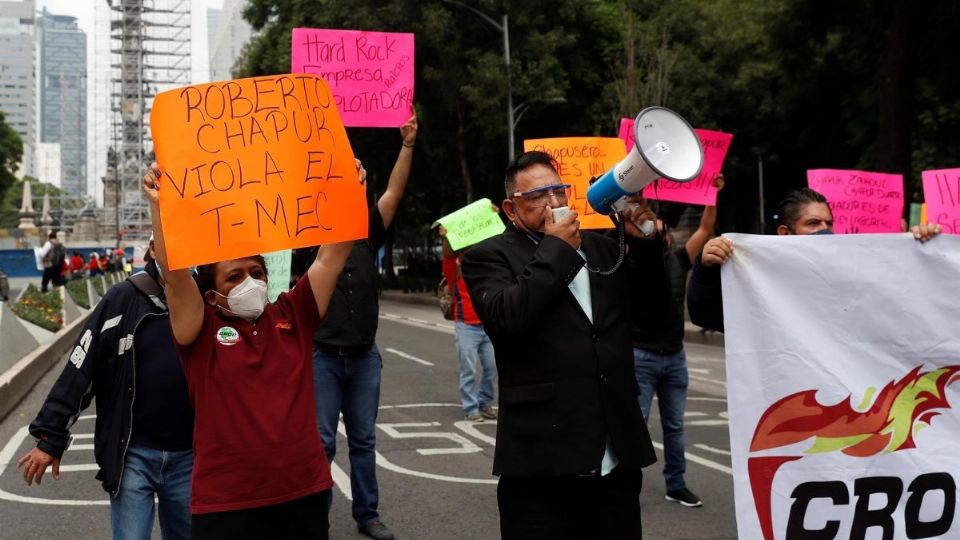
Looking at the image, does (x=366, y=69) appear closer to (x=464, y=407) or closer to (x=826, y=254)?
(x=826, y=254)

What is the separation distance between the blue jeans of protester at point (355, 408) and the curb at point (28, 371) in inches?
213

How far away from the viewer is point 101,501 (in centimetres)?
635

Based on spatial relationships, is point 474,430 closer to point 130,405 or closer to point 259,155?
point 130,405

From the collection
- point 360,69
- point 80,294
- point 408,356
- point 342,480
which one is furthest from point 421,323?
point 360,69

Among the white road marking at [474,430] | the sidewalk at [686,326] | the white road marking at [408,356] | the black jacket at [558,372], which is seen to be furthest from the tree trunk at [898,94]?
the black jacket at [558,372]

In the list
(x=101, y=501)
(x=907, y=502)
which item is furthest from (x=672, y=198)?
(x=101, y=501)

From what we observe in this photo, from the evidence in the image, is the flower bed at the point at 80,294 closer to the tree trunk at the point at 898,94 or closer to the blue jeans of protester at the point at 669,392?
the tree trunk at the point at 898,94

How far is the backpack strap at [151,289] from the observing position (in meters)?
3.65

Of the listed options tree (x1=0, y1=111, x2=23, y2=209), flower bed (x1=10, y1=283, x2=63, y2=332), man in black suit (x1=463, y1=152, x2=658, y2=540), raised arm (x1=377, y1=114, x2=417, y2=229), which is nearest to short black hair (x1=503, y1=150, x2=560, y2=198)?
man in black suit (x1=463, y1=152, x2=658, y2=540)

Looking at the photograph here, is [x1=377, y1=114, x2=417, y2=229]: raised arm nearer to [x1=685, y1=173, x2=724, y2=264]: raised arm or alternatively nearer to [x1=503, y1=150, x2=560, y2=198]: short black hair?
[x1=685, y1=173, x2=724, y2=264]: raised arm

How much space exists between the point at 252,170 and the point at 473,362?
20.0ft

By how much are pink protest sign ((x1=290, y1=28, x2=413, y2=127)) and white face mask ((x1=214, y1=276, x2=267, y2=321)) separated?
263 centimetres

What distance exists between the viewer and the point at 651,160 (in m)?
3.03

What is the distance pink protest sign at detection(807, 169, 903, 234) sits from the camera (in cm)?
709
